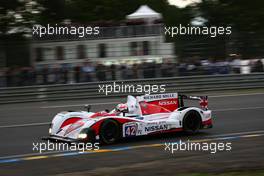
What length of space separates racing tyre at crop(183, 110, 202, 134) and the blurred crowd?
9.24 m

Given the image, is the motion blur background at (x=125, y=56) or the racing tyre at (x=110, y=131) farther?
the motion blur background at (x=125, y=56)

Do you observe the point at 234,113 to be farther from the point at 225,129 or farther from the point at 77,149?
the point at 77,149

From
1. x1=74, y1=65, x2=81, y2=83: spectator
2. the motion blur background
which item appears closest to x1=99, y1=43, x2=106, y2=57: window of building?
the motion blur background

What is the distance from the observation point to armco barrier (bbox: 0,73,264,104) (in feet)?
65.6

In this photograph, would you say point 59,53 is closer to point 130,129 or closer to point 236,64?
point 236,64

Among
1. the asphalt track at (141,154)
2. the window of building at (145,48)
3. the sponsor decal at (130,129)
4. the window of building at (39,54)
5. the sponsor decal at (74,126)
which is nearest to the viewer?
the asphalt track at (141,154)

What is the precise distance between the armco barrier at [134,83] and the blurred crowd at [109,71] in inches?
10.3

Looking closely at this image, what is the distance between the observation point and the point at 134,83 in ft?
67.1

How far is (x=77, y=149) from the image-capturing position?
389 inches

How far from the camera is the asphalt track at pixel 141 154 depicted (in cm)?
791

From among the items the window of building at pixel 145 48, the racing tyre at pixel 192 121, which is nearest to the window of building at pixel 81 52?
the window of building at pixel 145 48

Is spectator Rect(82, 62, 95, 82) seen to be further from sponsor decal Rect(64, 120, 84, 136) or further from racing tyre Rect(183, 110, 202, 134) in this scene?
sponsor decal Rect(64, 120, 84, 136)

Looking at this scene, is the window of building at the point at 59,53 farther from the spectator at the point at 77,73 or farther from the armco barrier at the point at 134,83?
the armco barrier at the point at 134,83

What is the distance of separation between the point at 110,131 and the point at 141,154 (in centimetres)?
112
